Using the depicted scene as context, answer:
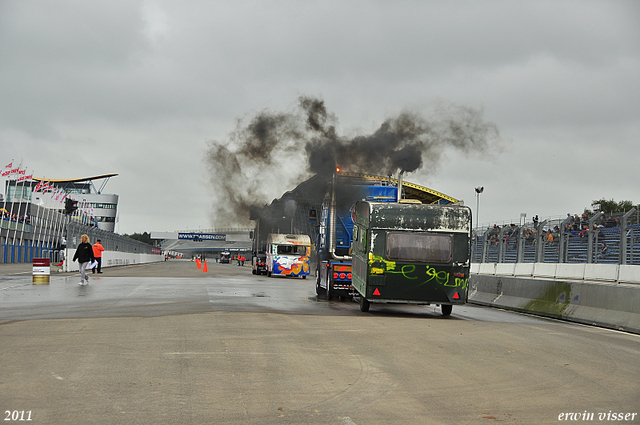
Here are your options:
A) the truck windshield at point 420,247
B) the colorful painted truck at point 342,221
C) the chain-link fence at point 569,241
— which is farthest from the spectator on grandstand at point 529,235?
the truck windshield at point 420,247

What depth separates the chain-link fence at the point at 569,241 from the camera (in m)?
20.2

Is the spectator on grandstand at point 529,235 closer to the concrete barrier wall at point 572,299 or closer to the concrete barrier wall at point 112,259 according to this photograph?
the concrete barrier wall at point 572,299

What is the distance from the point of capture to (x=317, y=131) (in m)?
30.5

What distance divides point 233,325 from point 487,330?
15.9 ft

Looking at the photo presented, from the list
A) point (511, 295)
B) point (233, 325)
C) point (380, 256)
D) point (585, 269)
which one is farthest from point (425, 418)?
point (585, 269)

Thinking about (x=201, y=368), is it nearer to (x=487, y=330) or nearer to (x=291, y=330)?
(x=291, y=330)

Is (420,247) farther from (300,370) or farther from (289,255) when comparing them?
(289,255)

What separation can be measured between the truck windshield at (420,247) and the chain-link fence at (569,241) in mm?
6560

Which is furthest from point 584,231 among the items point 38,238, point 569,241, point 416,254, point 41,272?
point 38,238

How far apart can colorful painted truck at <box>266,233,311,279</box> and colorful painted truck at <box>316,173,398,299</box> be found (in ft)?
77.8

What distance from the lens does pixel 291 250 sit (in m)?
46.1

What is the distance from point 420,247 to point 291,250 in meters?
29.7

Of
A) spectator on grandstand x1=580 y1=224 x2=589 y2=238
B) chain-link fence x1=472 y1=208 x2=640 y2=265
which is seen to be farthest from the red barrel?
spectator on grandstand x1=580 y1=224 x2=589 y2=238

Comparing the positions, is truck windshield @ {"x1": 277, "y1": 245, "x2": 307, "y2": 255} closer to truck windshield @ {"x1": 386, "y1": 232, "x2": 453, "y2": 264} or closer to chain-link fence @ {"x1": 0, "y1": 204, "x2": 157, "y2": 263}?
chain-link fence @ {"x1": 0, "y1": 204, "x2": 157, "y2": 263}
